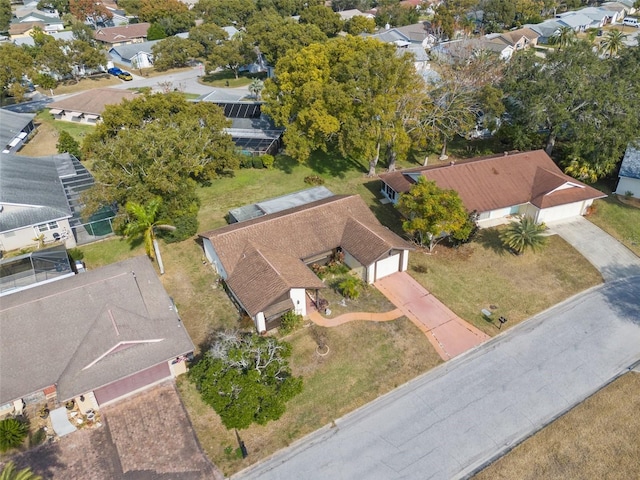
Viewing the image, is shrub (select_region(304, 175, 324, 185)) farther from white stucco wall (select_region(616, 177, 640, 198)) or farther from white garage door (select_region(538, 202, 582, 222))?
white stucco wall (select_region(616, 177, 640, 198))

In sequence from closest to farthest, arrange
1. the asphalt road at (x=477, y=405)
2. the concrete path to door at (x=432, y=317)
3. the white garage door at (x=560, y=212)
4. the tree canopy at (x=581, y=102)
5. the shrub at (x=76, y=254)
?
the asphalt road at (x=477, y=405) < the concrete path to door at (x=432, y=317) < the shrub at (x=76, y=254) < the white garage door at (x=560, y=212) < the tree canopy at (x=581, y=102)

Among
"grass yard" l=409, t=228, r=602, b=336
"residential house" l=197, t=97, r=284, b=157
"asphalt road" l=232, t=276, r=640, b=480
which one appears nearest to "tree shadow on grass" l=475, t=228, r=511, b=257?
"grass yard" l=409, t=228, r=602, b=336

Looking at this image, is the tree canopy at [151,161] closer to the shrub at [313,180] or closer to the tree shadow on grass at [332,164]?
the shrub at [313,180]

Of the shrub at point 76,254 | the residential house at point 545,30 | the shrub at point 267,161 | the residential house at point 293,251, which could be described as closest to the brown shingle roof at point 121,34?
the shrub at point 267,161

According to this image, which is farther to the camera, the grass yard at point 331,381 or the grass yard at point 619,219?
the grass yard at point 619,219

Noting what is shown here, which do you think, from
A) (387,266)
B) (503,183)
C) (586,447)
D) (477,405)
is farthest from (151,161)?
(586,447)

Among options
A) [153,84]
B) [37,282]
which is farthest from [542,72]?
[153,84]

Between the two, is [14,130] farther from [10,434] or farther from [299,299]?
[299,299]
